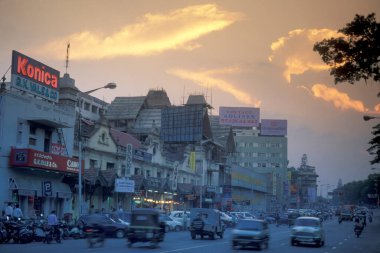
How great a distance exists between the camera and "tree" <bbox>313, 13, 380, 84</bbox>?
20.1m

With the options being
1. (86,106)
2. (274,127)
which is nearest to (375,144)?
(86,106)

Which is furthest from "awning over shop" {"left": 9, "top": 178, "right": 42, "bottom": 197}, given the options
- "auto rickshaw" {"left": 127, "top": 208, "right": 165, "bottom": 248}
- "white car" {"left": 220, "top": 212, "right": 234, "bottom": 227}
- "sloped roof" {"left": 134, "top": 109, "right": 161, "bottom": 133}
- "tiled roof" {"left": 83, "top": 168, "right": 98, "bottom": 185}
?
"sloped roof" {"left": 134, "top": 109, "right": 161, "bottom": 133}

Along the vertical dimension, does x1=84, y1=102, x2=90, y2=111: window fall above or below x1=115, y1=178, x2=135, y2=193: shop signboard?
above

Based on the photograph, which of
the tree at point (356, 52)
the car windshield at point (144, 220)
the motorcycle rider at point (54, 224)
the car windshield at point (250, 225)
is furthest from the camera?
the motorcycle rider at point (54, 224)

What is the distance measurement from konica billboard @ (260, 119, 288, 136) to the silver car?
392 feet

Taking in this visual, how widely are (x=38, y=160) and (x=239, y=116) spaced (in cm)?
9437

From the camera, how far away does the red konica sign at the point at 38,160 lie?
38.0 m

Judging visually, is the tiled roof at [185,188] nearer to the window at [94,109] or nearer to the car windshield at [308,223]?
the car windshield at [308,223]

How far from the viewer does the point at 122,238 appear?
123ft

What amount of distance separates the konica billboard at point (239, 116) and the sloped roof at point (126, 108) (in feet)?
116

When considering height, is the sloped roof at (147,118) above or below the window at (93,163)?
above

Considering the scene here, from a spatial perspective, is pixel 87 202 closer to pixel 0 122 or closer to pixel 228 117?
pixel 0 122

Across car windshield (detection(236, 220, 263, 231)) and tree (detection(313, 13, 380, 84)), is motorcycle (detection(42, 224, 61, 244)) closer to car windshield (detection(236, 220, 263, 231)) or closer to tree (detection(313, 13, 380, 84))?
car windshield (detection(236, 220, 263, 231))

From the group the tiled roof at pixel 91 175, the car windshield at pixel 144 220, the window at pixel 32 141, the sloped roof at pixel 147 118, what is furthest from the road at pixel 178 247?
the sloped roof at pixel 147 118
